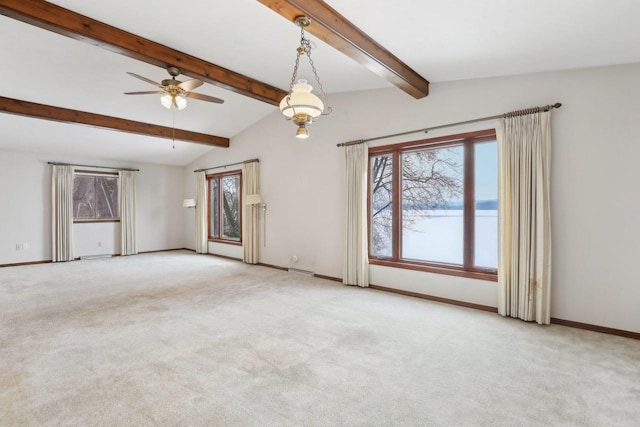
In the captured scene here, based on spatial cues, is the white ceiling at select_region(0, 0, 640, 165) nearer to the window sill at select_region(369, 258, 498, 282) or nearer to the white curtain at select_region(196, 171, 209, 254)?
the window sill at select_region(369, 258, 498, 282)

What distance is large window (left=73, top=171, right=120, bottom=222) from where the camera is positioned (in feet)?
26.0

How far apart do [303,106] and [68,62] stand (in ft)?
11.3

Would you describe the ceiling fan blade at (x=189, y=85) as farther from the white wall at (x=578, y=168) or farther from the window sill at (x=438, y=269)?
the window sill at (x=438, y=269)

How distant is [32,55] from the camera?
12.6 feet

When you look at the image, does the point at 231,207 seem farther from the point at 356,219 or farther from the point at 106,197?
the point at 356,219

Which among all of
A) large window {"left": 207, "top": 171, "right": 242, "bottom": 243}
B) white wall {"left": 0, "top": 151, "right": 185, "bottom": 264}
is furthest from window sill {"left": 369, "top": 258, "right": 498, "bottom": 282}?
white wall {"left": 0, "top": 151, "right": 185, "bottom": 264}

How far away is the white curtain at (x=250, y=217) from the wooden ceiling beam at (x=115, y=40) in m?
2.40

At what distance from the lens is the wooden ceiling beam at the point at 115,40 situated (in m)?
2.82

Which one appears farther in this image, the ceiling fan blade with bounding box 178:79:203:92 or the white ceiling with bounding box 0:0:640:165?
the ceiling fan blade with bounding box 178:79:203:92

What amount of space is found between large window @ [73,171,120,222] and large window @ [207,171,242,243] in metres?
2.42

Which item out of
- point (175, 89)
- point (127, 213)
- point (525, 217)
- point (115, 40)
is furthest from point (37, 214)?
point (525, 217)

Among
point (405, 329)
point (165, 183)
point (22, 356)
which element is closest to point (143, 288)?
point (22, 356)

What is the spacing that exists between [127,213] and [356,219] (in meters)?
6.50

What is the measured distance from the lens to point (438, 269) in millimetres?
4336
